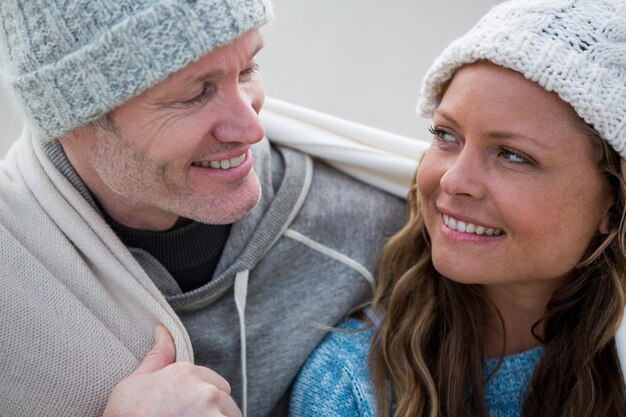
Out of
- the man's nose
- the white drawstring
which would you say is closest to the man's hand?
the white drawstring

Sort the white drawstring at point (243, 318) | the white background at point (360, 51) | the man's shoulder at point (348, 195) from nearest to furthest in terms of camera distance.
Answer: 1. the white drawstring at point (243, 318)
2. the man's shoulder at point (348, 195)
3. the white background at point (360, 51)

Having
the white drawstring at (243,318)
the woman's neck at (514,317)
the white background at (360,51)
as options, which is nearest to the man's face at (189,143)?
the white drawstring at (243,318)

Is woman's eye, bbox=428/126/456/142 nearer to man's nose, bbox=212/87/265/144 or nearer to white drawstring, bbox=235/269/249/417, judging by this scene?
man's nose, bbox=212/87/265/144

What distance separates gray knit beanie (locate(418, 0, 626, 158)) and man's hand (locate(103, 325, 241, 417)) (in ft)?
2.40

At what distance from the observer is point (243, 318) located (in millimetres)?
1546

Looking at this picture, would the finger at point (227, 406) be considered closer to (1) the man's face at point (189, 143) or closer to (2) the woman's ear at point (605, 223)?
(1) the man's face at point (189, 143)

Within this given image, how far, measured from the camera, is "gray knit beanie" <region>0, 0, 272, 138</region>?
121 centimetres

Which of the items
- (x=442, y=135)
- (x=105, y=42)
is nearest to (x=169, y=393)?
(x=105, y=42)

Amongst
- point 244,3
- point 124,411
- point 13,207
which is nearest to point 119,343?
point 124,411

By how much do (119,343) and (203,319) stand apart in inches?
8.7

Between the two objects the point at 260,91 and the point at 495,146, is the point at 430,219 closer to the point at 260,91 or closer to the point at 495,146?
the point at 495,146

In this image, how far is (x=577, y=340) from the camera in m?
1.47

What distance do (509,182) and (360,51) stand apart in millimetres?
1109

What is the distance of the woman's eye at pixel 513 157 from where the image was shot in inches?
52.8
